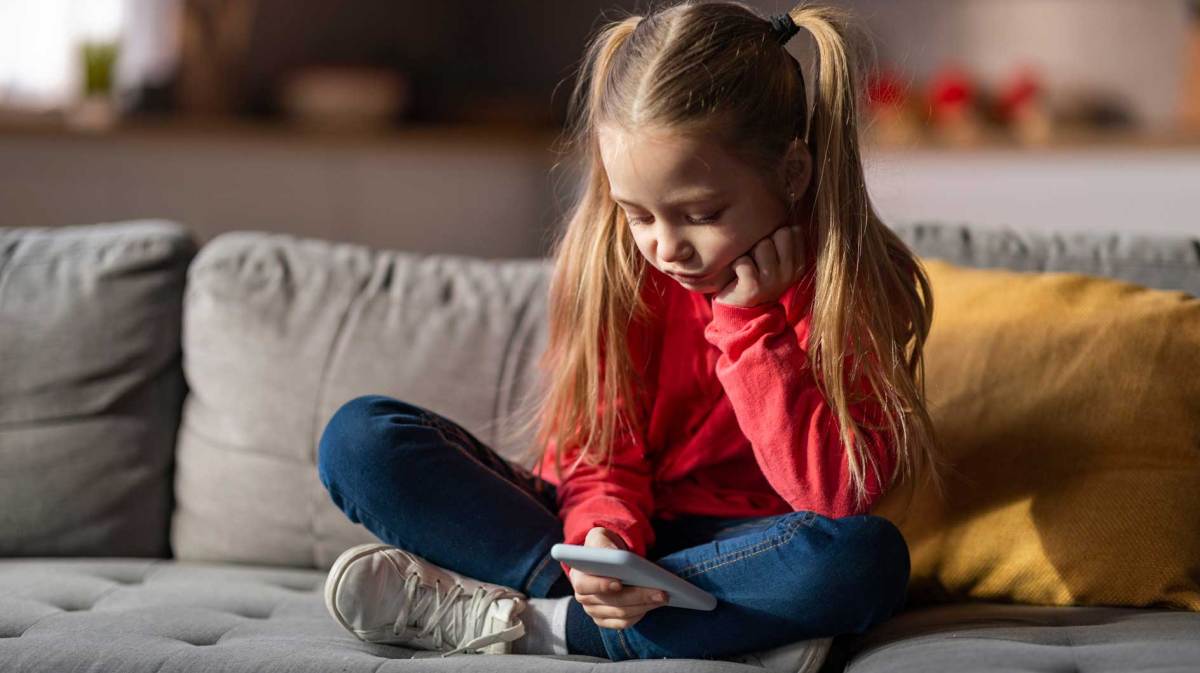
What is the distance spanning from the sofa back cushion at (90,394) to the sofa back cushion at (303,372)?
34mm

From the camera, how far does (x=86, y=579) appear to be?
154 cm

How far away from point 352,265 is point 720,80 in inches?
30.0

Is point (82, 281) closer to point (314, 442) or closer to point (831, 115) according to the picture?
point (314, 442)

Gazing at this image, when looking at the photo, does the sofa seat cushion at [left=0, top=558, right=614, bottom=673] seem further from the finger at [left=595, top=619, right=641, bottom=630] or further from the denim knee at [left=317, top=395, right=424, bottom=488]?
the denim knee at [left=317, top=395, right=424, bottom=488]

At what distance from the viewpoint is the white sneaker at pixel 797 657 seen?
1.24 meters

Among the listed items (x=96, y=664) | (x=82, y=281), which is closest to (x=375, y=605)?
(x=96, y=664)

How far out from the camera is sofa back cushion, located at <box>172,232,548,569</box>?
1.66 metres

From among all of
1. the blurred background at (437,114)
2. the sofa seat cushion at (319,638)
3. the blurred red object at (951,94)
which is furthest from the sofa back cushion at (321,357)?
the blurred red object at (951,94)

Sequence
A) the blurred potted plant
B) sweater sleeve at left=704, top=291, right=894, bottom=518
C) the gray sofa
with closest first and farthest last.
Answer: sweater sleeve at left=704, top=291, right=894, bottom=518
the gray sofa
the blurred potted plant

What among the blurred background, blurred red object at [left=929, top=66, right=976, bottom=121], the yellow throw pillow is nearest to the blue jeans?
the yellow throw pillow

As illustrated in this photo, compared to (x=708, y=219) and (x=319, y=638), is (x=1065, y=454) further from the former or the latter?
(x=319, y=638)

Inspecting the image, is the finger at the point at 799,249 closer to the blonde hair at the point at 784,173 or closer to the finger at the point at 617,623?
the blonde hair at the point at 784,173

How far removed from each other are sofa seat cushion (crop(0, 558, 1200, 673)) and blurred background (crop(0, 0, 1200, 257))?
6.00 ft

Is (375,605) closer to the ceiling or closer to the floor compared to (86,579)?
closer to the ceiling
